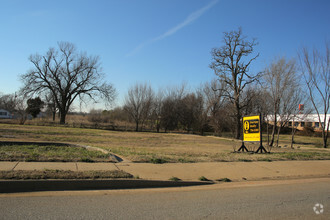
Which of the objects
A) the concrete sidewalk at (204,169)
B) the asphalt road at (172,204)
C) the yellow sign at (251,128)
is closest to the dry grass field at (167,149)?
the concrete sidewalk at (204,169)

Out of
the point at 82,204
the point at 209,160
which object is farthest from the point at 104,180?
the point at 209,160

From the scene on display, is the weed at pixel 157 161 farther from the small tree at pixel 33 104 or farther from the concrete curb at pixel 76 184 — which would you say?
the small tree at pixel 33 104

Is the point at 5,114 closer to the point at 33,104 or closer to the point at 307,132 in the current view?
the point at 33,104

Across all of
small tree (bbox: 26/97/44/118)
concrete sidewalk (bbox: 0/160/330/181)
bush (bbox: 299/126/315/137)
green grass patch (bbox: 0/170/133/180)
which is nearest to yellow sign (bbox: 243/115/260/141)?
concrete sidewalk (bbox: 0/160/330/181)

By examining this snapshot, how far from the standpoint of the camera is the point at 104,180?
272 inches

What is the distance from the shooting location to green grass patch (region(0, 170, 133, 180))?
6.52 m

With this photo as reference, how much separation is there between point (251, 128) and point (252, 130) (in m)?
0.14

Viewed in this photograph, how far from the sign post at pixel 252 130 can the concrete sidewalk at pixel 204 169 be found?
3.51 m

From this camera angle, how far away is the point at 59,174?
22.9ft

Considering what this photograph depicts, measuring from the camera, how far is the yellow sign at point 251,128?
596 inches

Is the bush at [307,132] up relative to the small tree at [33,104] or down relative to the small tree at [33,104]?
down

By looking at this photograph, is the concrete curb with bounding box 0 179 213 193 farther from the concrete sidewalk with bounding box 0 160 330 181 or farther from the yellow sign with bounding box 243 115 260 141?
the yellow sign with bounding box 243 115 260 141

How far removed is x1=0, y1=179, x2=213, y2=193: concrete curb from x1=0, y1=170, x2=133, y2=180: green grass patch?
275 millimetres

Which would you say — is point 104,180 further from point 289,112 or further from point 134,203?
point 289,112
